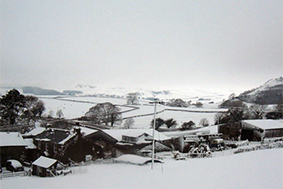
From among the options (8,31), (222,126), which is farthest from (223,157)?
(8,31)

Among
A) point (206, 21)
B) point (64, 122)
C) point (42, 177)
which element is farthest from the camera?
point (206, 21)

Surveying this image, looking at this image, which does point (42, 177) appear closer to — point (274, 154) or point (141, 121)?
point (141, 121)

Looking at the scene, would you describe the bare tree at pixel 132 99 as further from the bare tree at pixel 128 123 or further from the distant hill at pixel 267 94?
the distant hill at pixel 267 94

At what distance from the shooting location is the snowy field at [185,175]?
2.09m

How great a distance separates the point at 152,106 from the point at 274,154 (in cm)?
184

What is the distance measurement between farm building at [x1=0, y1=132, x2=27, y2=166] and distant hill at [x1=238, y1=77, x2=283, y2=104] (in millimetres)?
2497

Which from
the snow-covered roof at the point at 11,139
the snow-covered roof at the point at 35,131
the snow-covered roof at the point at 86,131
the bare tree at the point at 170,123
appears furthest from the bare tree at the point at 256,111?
the snow-covered roof at the point at 11,139

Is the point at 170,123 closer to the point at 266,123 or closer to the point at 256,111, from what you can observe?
the point at 256,111

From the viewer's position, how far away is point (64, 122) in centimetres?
220

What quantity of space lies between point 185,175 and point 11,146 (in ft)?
5.46

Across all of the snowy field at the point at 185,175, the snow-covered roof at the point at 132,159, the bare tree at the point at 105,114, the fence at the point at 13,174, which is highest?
the bare tree at the point at 105,114

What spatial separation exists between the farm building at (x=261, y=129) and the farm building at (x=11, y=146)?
2.53 metres

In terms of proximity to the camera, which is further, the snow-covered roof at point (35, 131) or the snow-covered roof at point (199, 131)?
the snow-covered roof at point (199, 131)

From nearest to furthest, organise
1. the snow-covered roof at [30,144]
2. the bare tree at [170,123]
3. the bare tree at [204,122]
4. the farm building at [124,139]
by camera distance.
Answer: the snow-covered roof at [30,144], the farm building at [124,139], the bare tree at [170,123], the bare tree at [204,122]
